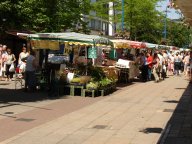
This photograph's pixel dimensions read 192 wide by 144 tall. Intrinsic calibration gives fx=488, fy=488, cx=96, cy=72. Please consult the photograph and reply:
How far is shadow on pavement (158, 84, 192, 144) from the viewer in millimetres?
9492

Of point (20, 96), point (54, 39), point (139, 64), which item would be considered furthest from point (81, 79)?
point (139, 64)

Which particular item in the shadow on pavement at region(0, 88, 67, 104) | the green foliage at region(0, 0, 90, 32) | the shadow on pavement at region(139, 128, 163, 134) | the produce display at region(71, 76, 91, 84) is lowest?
the shadow on pavement at region(139, 128, 163, 134)

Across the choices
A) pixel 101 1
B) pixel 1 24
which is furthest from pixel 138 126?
pixel 101 1

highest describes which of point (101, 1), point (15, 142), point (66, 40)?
point (101, 1)

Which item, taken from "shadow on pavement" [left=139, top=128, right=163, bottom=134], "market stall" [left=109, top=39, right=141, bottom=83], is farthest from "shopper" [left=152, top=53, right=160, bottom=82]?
"shadow on pavement" [left=139, top=128, right=163, bottom=134]

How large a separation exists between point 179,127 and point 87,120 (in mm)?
2343

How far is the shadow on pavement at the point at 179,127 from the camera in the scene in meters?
9.49

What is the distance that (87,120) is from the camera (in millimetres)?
12148

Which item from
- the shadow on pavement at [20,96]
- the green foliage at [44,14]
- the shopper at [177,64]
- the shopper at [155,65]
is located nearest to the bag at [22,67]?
the green foliage at [44,14]

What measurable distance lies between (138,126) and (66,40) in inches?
323

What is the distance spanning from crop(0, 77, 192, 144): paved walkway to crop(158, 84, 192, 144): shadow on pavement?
70mm

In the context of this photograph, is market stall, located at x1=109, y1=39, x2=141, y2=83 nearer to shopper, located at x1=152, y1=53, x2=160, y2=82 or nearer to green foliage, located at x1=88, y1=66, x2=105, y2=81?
shopper, located at x1=152, y1=53, x2=160, y2=82

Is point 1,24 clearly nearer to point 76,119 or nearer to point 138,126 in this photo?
point 76,119

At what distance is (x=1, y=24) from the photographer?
15289 millimetres
